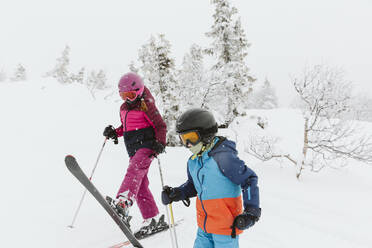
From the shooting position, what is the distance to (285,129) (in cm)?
2389

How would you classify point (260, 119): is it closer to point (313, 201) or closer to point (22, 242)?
point (313, 201)

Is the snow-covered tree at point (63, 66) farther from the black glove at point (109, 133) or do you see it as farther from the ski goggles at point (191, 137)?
the ski goggles at point (191, 137)

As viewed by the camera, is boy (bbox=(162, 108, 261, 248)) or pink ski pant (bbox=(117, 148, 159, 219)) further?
pink ski pant (bbox=(117, 148, 159, 219))

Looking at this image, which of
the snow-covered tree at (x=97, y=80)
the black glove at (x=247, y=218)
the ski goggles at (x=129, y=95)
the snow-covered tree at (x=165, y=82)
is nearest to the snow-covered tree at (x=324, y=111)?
the ski goggles at (x=129, y=95)

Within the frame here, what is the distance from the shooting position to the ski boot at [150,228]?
3691mm

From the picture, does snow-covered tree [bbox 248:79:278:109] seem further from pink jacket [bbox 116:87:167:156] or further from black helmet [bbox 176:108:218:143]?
black helmet [bbox 176:108:218:143]

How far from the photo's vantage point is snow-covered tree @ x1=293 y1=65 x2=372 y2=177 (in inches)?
388

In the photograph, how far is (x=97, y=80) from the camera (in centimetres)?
6053

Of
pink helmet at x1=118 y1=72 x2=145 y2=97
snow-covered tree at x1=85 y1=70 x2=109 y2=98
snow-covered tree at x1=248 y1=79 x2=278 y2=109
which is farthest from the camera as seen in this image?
snow-covered tree at x1=85 y1=70 x2=109 y2=98

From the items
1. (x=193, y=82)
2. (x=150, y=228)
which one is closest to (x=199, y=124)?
(x=150, y=228)

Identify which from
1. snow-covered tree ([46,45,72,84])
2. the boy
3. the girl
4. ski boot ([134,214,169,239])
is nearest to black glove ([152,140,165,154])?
the girl

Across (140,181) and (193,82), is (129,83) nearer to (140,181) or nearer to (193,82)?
→ (140,181)

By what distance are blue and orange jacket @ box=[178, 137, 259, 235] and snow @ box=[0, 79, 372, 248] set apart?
1.69m

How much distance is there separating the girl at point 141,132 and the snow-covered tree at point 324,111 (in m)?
7.85
